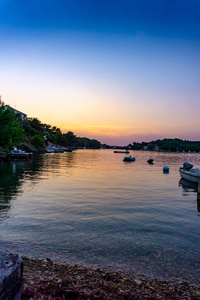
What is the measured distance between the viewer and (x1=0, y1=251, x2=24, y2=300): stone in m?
3.64

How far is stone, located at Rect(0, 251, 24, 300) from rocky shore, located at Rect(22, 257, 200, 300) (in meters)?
0.60

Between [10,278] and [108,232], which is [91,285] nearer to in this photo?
[10,278]

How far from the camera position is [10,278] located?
378 centimetres

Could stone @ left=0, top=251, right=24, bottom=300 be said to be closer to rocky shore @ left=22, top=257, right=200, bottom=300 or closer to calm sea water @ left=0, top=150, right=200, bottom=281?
rocky shore @ left=22, top=257, right=200, bottom=300

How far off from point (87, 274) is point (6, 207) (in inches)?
391

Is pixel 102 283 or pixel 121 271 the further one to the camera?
pixel 121 271

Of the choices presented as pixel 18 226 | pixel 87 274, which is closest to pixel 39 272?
pixel 87 274

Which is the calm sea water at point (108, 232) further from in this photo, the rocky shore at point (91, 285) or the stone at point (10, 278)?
the stone at point (10, 278)

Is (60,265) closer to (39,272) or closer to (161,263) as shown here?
(39,272)

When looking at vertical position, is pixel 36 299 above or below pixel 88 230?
above

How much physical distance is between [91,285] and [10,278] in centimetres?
266

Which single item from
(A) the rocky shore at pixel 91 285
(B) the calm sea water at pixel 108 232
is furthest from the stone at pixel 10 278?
(B) the calm sea water at pixel 108 232

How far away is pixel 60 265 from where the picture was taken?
6.84m

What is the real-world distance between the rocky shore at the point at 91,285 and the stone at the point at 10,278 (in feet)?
1.95
